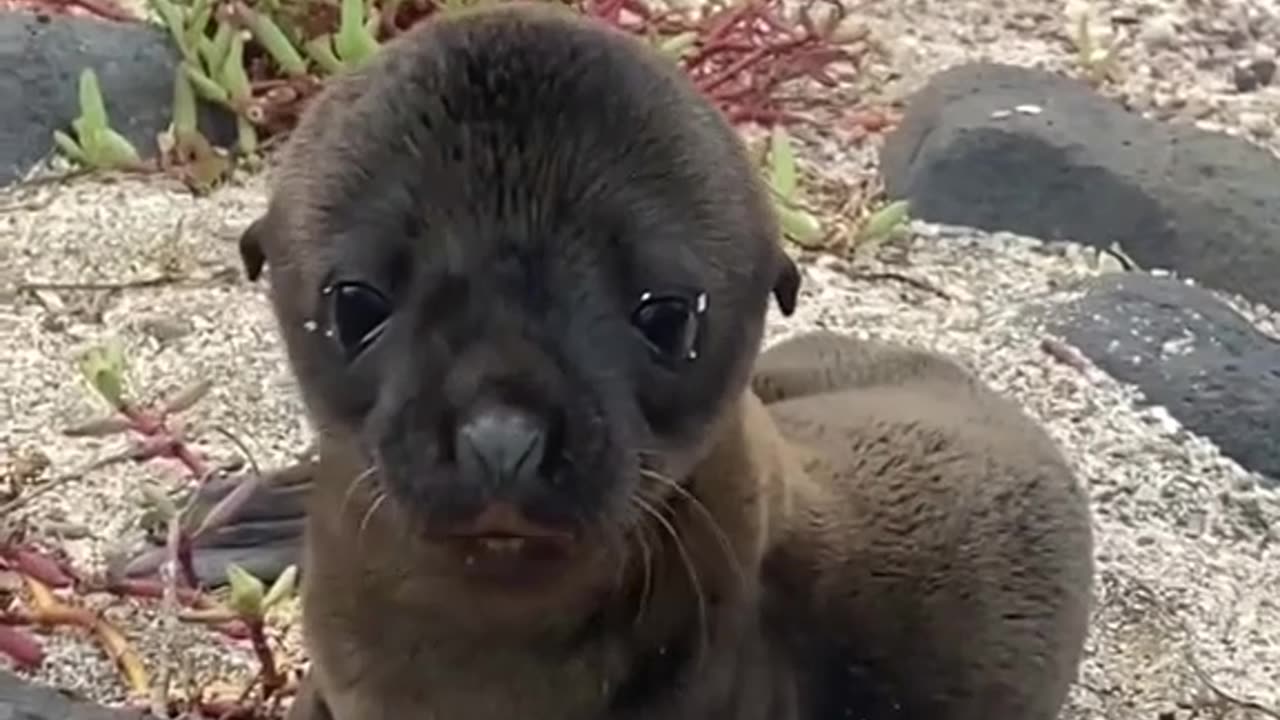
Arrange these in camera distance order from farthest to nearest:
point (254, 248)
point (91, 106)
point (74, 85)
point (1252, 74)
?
1. point (1252, 74)
2. point (74, 85)
3. point (91, 106)
4. point (254, 248)

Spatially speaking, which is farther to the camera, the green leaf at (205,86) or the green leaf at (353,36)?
the green leaf at (205,86)

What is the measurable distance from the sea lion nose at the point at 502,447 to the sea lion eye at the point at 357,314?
7.7 inches

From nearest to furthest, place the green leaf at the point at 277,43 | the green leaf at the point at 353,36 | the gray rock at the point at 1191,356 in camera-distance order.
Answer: the gray rock at the point at 1191,356
the green leaf at the point at 353,36
the green leaf at the point at 277,43

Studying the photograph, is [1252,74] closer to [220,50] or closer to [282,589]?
[220,50]

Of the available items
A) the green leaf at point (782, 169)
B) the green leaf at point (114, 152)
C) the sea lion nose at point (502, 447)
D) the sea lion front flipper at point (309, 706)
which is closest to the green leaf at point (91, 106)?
the green leaf at point (114, 152)

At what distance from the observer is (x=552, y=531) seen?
8.05 ft

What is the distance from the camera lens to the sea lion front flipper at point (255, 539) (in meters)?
3.76

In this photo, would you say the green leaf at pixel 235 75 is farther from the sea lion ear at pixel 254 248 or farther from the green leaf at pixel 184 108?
the sea lion ear at pixel 254 248

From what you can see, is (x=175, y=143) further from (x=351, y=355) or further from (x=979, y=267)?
(x=351, y=355)

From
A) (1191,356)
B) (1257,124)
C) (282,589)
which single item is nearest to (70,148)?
(282,589)

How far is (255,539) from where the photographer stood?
12.5 ft

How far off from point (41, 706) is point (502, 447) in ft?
3.83

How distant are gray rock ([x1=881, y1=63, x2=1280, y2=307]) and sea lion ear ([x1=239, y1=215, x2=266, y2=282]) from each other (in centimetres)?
240

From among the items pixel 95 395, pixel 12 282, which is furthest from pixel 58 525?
pixel 12 282
